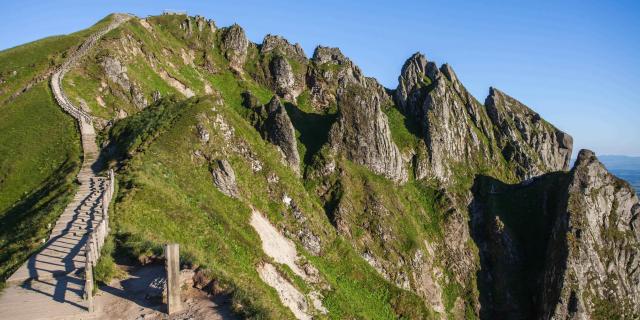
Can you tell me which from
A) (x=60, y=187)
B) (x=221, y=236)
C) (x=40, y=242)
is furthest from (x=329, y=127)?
(x=40, y=242)

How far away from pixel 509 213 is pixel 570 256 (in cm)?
1261

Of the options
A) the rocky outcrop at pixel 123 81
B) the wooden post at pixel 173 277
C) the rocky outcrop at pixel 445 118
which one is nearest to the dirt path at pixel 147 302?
the wooden post at pixel 173 277

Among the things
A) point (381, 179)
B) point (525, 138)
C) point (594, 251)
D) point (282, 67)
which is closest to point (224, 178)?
point (381, 179)

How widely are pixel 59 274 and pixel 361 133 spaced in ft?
180

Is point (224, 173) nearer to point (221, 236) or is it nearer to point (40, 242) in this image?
point (221, 236)

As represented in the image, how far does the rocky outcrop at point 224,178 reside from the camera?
4641cm

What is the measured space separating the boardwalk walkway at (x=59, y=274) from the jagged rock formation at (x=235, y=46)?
5648cm

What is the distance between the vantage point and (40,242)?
982 inches

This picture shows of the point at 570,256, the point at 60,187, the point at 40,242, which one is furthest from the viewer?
the point at 570,256

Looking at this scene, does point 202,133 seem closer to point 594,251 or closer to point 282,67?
point 282,67

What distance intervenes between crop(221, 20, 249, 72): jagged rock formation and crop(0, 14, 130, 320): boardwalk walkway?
56483 millimetres

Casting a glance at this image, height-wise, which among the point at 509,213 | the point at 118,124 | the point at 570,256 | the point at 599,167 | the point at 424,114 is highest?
the point at 424,114

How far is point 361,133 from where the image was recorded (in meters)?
71.0

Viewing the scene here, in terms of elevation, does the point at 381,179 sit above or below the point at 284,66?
below
